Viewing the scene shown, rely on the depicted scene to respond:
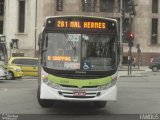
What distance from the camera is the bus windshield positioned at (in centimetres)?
1438

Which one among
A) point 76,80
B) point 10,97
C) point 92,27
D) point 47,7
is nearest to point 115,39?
point 92,27

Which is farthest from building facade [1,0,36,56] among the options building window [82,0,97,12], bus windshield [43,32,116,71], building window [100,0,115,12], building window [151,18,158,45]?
bus windshield [43,32,116,71]

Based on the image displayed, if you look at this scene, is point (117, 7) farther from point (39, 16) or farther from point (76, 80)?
point (76, 80)

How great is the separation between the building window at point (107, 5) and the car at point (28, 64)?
37816 millimetres

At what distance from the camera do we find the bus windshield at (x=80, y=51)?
14.4 m

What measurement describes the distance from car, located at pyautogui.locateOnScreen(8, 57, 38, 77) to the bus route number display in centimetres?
2074

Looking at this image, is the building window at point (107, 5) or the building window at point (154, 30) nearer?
the building window at point (107, 5)

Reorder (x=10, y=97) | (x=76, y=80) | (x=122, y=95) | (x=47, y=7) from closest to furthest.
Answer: (x=76, y=80) < (x=10, y=97) < (x=122, y=95) < (x=47, y=7)

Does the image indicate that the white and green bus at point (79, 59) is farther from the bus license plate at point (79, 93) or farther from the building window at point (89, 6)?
the building window at point (89, 6)

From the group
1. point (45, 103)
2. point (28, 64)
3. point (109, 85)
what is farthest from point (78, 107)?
point (28, 64)

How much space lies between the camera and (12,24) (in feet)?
239

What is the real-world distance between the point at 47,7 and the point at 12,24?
5834mm

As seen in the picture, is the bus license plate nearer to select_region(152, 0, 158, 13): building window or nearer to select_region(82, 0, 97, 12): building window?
select_region(82, 0, 97, 12): building window

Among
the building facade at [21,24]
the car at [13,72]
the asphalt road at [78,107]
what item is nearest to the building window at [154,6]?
the building facade at [21,24]
